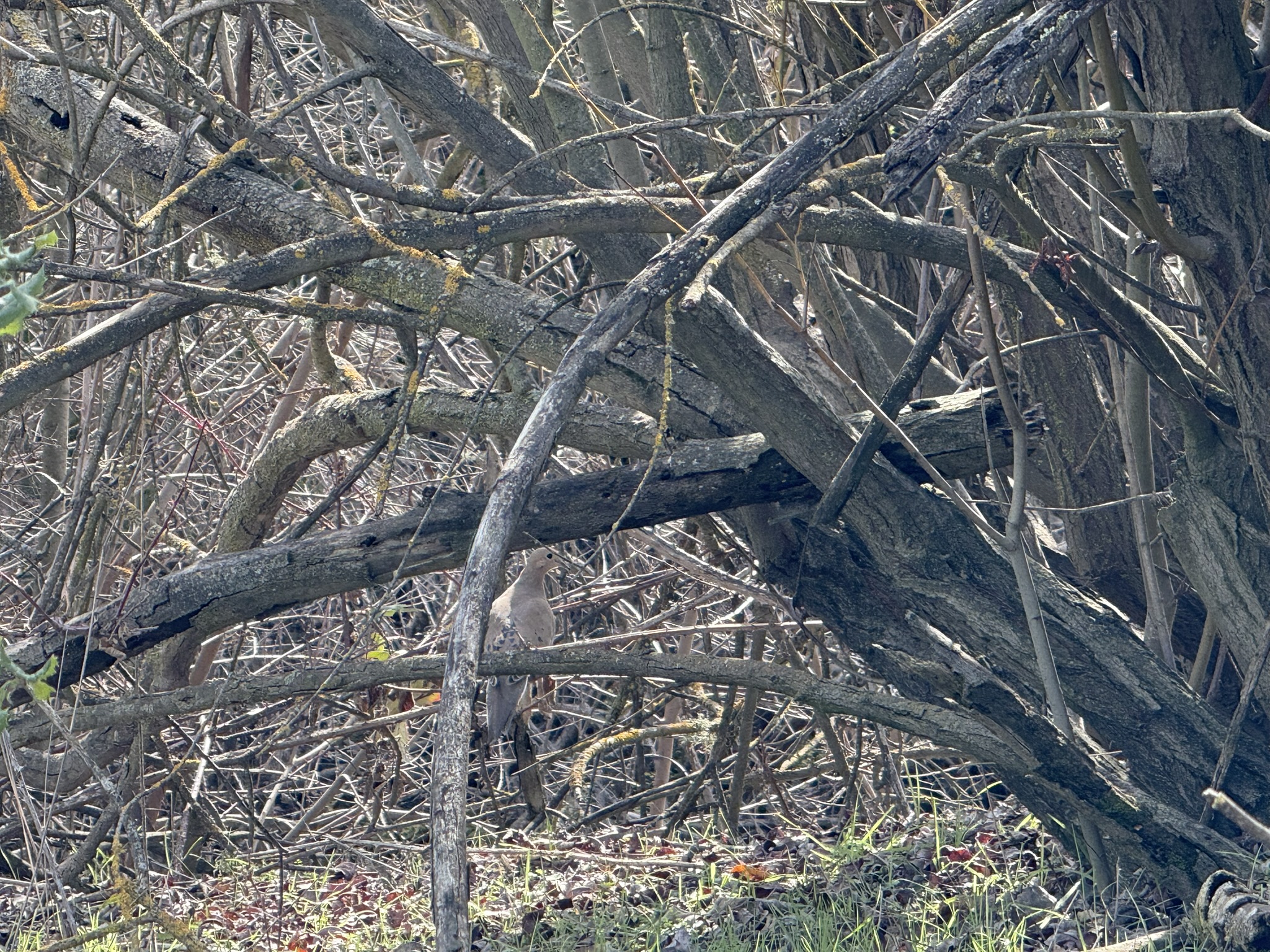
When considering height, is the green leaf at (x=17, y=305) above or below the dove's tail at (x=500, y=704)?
above

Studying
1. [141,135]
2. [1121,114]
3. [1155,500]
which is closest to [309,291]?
[141,135]

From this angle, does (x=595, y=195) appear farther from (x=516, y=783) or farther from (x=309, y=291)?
(x=309, y=291)

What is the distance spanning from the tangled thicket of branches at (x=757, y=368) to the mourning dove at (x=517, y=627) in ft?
0.64

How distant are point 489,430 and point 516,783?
8.36 feet

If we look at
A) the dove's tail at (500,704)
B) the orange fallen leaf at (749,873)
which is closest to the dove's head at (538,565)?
the dove's tail at (500,704)

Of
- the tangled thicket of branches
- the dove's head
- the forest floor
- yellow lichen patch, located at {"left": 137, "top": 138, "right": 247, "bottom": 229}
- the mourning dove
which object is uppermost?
yellow lichen patch, located at {"left": 137, "top": 138, "right": 247, "bottom": 229}

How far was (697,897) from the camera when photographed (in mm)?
3461

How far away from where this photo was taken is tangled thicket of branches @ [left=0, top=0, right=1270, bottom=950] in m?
2.55

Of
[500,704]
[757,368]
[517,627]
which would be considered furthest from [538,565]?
[757,368]

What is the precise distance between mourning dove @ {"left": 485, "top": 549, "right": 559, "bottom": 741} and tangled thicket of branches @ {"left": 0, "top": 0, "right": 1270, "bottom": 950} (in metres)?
0.20

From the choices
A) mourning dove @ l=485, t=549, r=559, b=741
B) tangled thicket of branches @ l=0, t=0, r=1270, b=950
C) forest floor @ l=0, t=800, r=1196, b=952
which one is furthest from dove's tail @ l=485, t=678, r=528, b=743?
forest floor @ l=0, t=800, r=1196, b=952

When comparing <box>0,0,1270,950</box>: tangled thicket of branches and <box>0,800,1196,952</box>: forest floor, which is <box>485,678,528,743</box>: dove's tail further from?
Answer: <box>0,800,1196,952</box>: forest floor

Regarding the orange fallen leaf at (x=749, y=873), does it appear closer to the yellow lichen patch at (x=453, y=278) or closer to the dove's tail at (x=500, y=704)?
the dove's tail at (x=500, y=704)

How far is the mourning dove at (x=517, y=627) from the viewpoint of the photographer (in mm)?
4426
